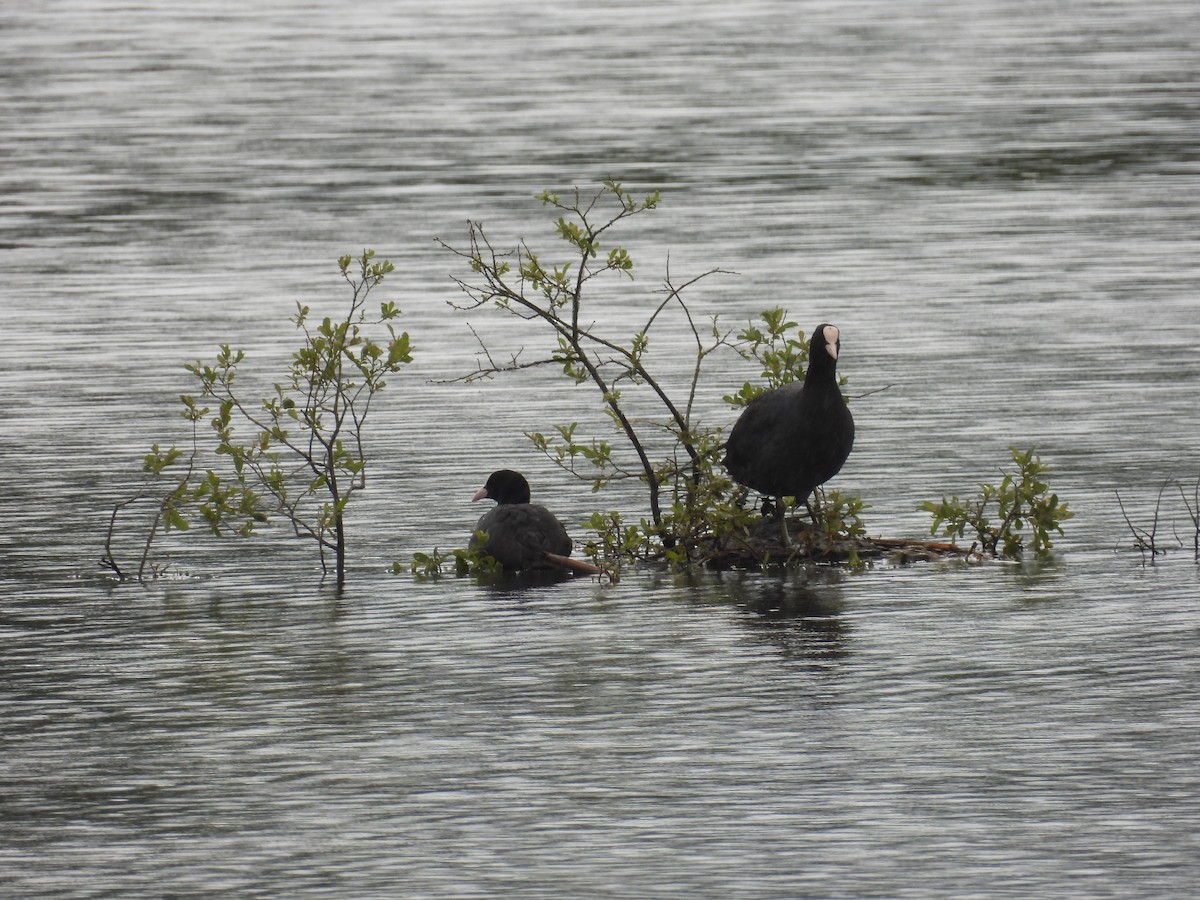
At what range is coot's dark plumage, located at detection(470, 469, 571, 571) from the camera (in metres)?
10.4

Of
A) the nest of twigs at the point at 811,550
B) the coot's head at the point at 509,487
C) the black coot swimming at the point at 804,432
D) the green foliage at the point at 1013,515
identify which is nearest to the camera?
the black coot swimming at the point at 804,432

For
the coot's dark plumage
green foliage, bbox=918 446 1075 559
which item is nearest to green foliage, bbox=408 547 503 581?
the coot's dark plumage

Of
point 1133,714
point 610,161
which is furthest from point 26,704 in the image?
point 610,161

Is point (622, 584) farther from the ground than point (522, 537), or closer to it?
closer to it

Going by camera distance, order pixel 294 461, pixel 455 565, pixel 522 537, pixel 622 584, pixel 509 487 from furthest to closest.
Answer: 1. pixel 294 461
2. pixel 509 487
3. pixel 455 565
4. pixel 522 537
5. pixel 622 584

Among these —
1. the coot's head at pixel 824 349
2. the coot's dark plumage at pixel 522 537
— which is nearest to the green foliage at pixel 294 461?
the coot's dark plumage at pixel 522 537

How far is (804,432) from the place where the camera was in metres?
10.1

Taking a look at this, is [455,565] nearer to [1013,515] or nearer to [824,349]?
[824,349]

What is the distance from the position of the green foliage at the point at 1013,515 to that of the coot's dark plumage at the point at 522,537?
161cm

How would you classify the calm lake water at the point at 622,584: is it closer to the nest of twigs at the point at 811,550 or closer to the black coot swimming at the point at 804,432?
the nest of twigs at the point at 811,550

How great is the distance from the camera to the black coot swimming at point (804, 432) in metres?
10.1

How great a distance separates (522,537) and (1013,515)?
2138mm

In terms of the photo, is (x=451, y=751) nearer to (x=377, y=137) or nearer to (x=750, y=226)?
(x=750, y=226)

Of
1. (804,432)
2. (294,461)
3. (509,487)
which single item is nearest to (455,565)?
(509,487)
